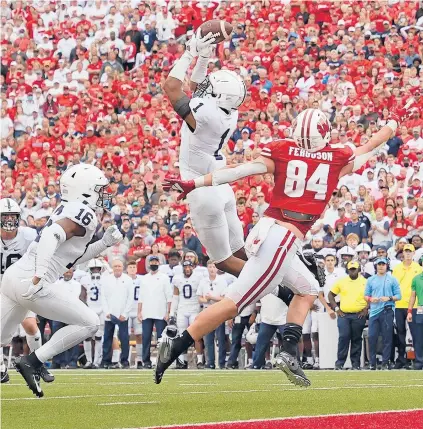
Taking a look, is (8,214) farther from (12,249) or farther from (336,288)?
(336,288)

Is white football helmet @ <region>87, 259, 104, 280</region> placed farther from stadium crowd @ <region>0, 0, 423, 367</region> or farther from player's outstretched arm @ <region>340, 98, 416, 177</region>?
player's outstretched arm @ <region>340, 98, 416, 177</region>

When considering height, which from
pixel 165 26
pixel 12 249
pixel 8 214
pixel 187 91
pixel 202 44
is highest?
pixel 165 26

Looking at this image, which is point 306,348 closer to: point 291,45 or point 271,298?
point 271,298

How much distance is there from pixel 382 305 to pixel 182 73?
20.7 feet

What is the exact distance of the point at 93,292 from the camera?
1622cm

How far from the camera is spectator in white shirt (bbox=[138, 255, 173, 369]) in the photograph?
51.9 feet

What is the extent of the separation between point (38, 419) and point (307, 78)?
14032 mm

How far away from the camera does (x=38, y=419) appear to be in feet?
23.3

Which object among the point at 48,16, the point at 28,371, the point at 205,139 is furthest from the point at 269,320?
the point at 48,16

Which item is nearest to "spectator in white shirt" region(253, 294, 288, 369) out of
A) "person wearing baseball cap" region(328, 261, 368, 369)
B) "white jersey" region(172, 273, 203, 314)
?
"person wearing baseball cap" region(328, 261, 368, 369)

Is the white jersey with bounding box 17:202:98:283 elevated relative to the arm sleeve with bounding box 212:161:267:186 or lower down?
lower down

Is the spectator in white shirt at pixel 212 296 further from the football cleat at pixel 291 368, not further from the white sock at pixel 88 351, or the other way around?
the football cleat at pixel 291 368

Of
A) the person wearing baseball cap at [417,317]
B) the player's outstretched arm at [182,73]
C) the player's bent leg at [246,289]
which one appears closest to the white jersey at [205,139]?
the player's outstretched arm at [182,73]

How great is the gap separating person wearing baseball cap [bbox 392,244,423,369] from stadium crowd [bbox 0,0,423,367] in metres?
0.17
